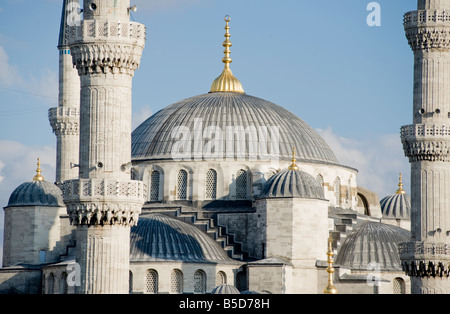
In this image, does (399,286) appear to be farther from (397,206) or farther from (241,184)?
(397,206)

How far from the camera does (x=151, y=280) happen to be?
48500 millimetres

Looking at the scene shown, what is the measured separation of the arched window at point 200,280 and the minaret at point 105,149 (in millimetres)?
15380

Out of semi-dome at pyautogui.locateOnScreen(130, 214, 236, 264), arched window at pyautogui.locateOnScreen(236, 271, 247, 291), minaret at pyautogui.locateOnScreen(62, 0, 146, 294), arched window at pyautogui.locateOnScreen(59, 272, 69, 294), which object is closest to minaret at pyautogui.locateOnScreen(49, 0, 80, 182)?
semi-dome at pyautogui.locateOnScreen(130, 214, 236, 264)

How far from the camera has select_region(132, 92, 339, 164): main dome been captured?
55.6m

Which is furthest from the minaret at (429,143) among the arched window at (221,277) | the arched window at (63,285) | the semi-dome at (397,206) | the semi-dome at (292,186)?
the semi-dome at (397,206)

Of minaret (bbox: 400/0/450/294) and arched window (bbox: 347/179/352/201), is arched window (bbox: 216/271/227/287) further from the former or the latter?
arched window (bbox: 347/179/352/201)

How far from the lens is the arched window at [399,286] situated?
2018 inches

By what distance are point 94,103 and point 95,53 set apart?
127cm

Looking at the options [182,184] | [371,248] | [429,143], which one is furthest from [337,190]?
[429,143]

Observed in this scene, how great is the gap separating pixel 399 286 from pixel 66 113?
14.5 m

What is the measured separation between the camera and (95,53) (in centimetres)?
3353

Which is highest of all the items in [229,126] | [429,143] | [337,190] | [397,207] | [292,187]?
[229,126]
